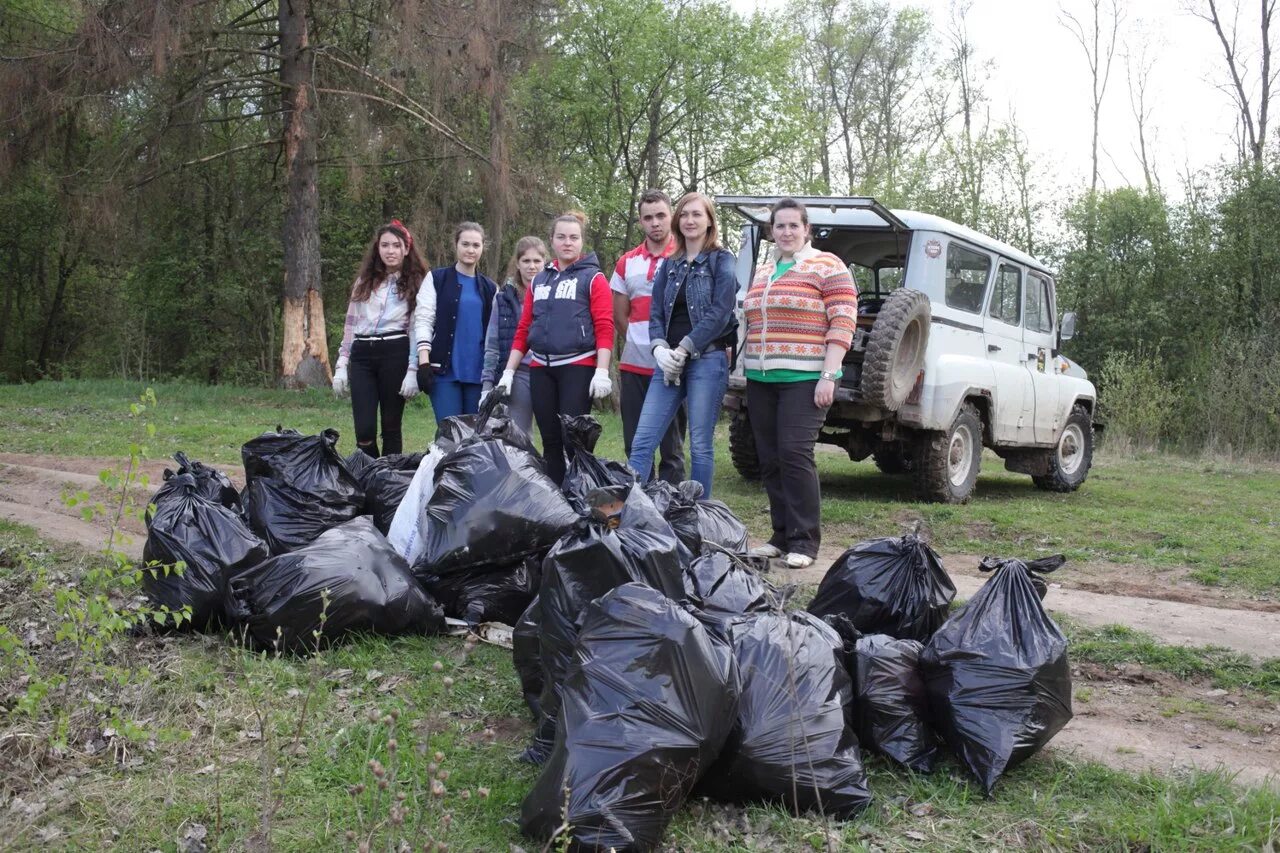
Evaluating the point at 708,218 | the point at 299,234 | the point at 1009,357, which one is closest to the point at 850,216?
the point at 1009,357

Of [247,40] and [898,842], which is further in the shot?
[247,40]

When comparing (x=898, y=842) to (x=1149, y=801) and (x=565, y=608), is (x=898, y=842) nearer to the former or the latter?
(x=1149, y=801)

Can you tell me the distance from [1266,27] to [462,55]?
1905 centimetres

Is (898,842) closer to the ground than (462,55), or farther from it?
closer to the ground

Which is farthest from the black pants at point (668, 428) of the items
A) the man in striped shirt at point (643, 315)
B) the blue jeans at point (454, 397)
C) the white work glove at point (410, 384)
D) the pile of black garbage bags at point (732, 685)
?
the pile of black garbage bags at point (732, 685)

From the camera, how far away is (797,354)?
5137 millimetres

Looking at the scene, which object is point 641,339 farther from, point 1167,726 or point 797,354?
point 1167,726

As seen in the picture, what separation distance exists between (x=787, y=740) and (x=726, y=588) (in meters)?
0.81

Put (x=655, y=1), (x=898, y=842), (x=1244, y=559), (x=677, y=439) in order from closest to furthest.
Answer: (x=898, y=842) → (x=677, y=439) → (x=1244, y=559) → (x=655, y=1)

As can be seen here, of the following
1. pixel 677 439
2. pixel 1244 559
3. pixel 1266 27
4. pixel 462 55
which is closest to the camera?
pixel 677 439

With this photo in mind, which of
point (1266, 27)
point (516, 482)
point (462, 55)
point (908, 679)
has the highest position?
point (1266, 27)

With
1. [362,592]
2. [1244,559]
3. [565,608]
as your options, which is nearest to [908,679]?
[565,608]

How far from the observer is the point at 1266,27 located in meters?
23.8

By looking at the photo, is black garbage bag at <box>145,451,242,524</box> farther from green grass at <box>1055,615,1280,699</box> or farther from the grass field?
green grass at <box>1055,615,1280,699</box>
